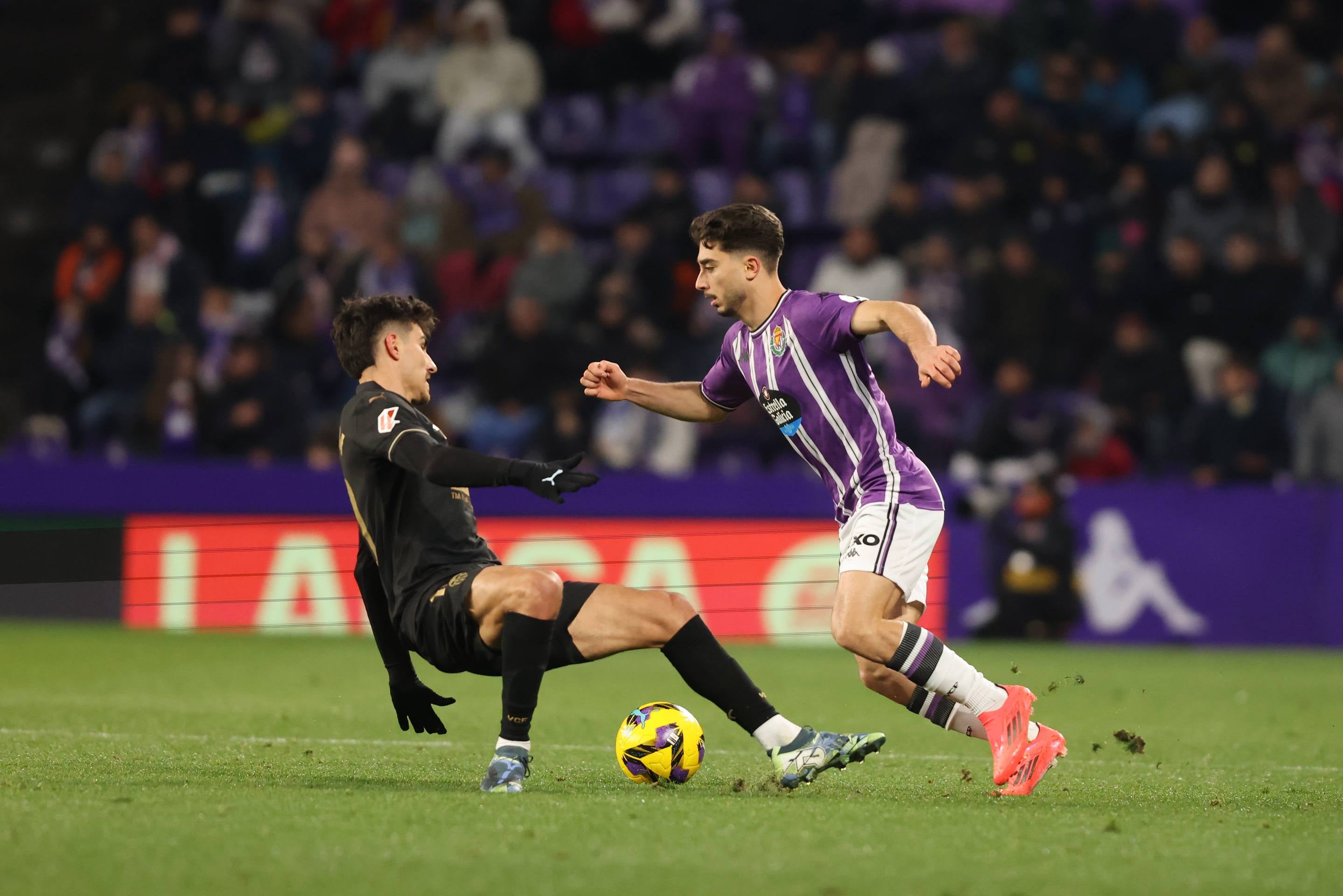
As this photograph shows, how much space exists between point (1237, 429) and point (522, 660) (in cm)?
951

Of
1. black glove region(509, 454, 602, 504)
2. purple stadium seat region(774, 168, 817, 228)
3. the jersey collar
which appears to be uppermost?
purple stadium seat region(774, 168, 817, 228)

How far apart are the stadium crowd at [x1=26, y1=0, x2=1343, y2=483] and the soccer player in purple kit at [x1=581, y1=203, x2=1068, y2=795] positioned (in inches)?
285

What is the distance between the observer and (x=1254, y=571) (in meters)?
13.0

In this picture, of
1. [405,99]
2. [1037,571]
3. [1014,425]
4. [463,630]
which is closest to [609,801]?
[463,630]

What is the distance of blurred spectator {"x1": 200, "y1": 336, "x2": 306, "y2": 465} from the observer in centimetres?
1481

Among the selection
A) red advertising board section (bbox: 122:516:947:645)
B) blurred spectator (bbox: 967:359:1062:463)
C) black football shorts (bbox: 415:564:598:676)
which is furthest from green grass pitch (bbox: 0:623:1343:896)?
blurred spectator (bbox: 967:359:1062:463)

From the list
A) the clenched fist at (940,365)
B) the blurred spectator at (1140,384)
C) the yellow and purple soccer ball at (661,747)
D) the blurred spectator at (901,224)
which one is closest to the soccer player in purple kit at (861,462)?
the clenched fist at (940,365)

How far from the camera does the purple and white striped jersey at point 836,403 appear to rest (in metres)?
6.12

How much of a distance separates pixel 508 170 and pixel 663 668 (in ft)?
22.3

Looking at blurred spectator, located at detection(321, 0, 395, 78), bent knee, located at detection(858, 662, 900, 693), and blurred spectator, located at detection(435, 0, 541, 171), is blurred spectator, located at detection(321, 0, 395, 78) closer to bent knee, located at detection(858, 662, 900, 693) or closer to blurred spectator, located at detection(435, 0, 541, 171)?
blurred spectator, located at detection(435, 0, 541, 171)

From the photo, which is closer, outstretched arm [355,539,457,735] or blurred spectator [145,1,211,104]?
outstretched arm [355,539,457,735]

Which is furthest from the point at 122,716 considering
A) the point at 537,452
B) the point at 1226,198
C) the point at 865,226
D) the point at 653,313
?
the point at 1226,198

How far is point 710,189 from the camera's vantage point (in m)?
16.4

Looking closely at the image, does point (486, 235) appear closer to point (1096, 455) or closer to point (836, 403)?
point (1096, 455)
